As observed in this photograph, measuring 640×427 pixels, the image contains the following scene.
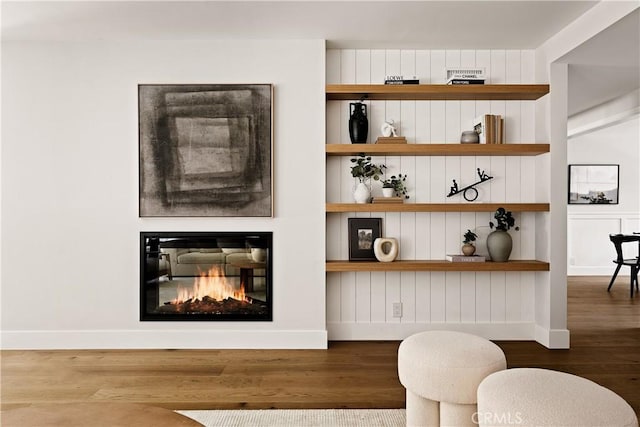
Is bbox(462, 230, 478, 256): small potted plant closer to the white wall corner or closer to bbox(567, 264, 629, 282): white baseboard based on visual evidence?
the white wall corner

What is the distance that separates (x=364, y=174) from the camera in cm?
385

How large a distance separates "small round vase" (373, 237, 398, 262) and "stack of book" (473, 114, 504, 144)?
111cm

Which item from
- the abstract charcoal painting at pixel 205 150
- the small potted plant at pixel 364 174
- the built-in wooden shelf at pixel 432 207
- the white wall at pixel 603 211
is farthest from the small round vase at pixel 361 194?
the white wall at pixel 603 211

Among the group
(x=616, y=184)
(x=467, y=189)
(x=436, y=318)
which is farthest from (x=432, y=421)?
(x=616, y=184)

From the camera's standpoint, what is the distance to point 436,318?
3934 mm

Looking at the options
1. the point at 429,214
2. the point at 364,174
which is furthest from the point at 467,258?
the point at 364,174

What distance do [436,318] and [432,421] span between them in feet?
6.55

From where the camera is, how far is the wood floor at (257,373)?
2729mm

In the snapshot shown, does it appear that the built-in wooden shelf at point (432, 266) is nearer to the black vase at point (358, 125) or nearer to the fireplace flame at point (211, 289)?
the fireplace flame at point (211, 289)

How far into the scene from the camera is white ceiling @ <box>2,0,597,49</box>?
3.10 meters

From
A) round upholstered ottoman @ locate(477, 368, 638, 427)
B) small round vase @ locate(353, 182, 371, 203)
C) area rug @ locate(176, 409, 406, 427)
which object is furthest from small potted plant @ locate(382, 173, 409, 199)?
round upholstered ottoman @ locate(477, 368, 638, 427)

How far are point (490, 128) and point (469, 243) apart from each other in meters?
0.95

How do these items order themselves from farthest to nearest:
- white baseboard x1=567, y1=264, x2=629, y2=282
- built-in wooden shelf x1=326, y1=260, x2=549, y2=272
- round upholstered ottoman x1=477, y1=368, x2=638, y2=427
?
white baseboard x1=567, y1=264, x2=629, y2=282
built-in wooden shelf x1=326, y1=260, x2=549, y2=272
round upholstered ottoman x1=477, y1=368, x2=638, y2=427

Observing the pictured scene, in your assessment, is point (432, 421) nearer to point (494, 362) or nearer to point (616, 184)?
point (494, 362)
